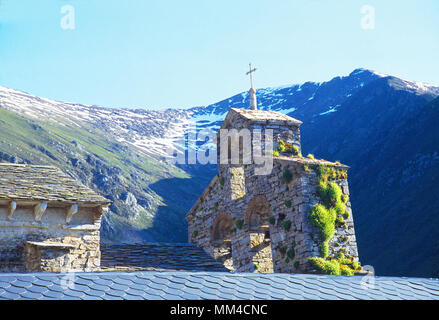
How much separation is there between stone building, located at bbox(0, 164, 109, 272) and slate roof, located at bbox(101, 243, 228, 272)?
3.65ft

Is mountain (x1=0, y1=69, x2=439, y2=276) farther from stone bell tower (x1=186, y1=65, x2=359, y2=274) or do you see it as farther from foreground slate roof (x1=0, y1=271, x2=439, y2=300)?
foreground slate roof (x1=0, y1=271, x2=439, y2=300)

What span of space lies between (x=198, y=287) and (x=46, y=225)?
777 cm

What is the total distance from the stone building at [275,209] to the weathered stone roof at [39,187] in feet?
17.1

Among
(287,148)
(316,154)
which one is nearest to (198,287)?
(287,148)

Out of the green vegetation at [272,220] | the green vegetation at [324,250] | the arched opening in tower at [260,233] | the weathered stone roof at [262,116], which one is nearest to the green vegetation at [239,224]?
the arched opening in tower at [260,233]

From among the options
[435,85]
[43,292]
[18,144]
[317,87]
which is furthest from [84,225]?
[317,87]

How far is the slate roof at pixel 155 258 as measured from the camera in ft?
57.2

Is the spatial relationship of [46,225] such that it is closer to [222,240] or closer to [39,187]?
[39,187]

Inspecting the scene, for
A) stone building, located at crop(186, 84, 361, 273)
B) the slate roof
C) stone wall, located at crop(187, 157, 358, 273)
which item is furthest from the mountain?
the slate roof

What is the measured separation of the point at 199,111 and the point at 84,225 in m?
133

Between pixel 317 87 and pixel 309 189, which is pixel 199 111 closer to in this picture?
pixel 317 87

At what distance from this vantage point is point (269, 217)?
1889 centimetres
